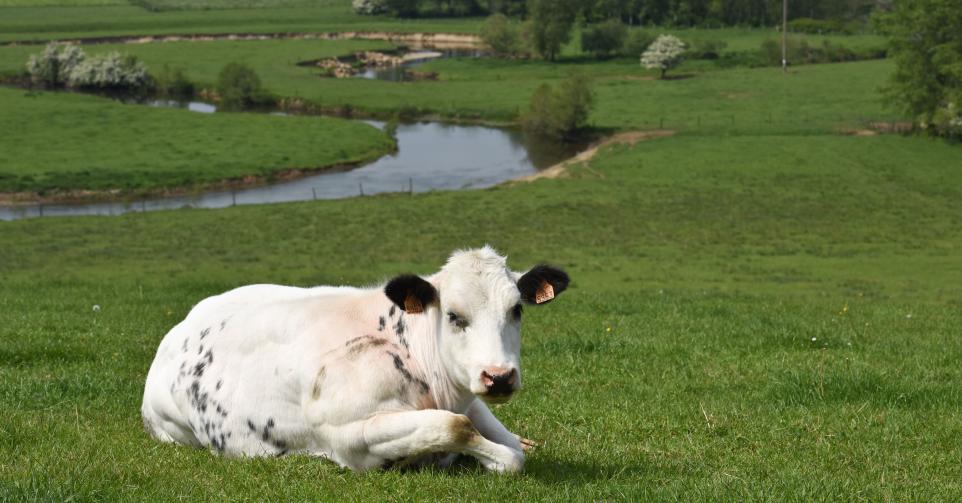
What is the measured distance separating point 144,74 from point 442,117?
39.5 metres

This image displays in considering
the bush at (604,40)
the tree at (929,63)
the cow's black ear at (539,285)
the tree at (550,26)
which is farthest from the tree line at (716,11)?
the cow's black ear at (539,285)

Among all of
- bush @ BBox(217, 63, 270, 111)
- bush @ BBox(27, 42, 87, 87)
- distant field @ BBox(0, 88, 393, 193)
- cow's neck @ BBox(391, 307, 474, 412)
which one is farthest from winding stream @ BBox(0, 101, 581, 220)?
cow's neck @ BBox(391, 307, 474, 412)

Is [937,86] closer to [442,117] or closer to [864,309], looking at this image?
[442,117]

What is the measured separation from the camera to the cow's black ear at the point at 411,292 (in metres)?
8.02

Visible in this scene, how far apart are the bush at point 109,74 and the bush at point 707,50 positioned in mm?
66702

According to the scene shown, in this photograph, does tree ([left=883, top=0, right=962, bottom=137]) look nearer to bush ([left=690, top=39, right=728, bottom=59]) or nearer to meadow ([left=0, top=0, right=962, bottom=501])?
meadow ([left=0, top=0, right=962, bottom=501])

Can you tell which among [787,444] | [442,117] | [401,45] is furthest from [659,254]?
[401,45]

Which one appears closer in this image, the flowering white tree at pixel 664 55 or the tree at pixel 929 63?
the tree at pixel 929 63

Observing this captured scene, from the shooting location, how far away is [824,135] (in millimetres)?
86750

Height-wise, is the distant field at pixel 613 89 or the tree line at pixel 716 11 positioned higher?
the tree line at pixel 716 11

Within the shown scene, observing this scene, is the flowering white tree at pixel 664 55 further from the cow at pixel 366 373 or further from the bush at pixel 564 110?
the cow at pixel 366 373

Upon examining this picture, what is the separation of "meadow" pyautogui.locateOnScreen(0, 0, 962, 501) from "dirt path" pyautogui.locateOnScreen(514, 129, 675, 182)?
167cm

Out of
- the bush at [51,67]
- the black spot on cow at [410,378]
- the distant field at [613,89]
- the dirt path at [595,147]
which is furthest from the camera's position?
the bush at [51,67]

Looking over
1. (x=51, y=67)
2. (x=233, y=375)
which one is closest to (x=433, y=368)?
(x=233, y=375)
